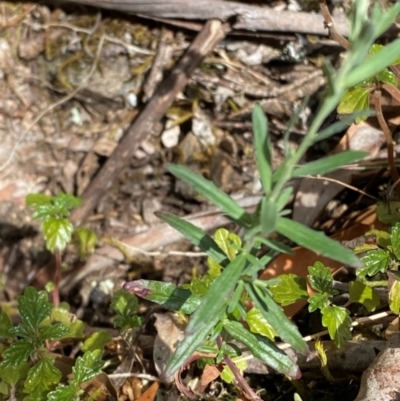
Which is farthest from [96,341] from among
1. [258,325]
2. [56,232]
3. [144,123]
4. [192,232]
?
[144,123]

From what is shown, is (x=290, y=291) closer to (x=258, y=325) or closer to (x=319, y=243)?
(x=258, y=325)

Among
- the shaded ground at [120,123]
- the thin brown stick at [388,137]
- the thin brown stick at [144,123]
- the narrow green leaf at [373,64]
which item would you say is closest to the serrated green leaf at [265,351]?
the narrow green leaf at [373,64]

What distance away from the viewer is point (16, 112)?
302 cm

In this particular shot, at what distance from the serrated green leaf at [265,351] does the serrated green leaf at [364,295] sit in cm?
40

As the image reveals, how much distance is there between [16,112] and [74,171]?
45 centimetres

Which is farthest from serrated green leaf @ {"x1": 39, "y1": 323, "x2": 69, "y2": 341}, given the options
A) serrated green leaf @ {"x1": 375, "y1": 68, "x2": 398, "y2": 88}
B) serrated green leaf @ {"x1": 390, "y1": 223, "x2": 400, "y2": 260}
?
serrated green leaf @ {"x1": 375, "y1": 68, "x2": 398, "y2": 88}

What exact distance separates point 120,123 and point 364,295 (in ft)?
5.38

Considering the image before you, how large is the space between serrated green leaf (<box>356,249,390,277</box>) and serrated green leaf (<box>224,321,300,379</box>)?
1.22 feet

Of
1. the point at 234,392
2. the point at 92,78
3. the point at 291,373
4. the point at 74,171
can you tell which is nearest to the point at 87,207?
the point at 74,171

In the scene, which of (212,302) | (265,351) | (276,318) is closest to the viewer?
(212,302)

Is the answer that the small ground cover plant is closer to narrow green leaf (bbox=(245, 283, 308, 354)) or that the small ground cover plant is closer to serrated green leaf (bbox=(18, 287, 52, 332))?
narrow green leaf (bbox=(245, 283, 308, 354))

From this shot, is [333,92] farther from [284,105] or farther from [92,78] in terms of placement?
[92,78]

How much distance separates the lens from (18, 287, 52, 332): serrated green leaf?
5.81ft

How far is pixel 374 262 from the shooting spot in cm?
166
